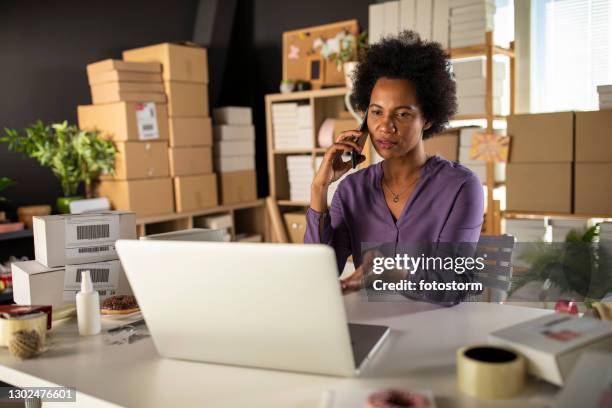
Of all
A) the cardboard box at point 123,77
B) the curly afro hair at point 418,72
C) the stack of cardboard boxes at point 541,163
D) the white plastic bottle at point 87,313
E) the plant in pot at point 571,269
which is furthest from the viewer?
the cardboard box at point 123,77

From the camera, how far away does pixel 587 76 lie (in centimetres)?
321

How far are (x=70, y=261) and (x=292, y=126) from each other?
274 cm

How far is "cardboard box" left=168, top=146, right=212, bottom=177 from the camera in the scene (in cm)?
363

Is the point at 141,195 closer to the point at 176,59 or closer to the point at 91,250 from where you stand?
the point at 176,59

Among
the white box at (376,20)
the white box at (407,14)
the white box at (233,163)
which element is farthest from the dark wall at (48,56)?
the white box at (407,14)

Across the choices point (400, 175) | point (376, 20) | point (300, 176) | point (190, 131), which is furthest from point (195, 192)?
point (400, 175)

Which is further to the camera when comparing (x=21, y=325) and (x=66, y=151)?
(x=66, y=151)

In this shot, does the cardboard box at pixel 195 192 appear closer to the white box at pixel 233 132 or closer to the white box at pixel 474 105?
the white box at pixel 233 132

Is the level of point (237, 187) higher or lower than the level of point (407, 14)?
lower

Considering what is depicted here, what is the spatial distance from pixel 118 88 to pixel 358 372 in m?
2.79

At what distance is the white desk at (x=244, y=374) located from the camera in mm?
876

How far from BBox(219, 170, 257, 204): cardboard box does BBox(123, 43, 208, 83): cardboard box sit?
0.67 meters

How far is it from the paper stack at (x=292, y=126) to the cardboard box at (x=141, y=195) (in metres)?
0.90

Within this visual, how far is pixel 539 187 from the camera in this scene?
2932mm
